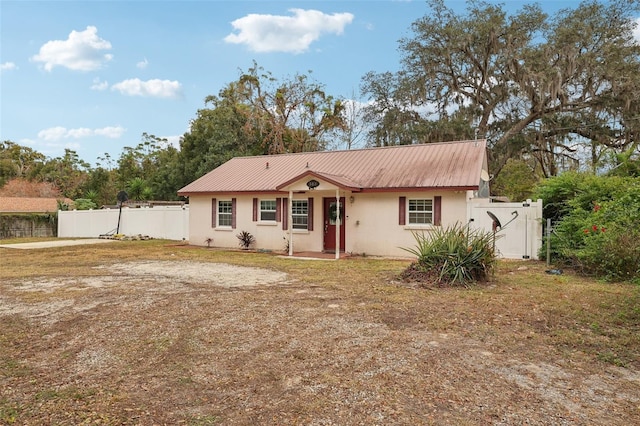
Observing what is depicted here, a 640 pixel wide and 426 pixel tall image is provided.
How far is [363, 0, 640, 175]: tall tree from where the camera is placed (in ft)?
68.1

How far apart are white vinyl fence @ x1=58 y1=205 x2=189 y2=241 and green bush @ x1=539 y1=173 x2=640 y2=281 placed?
51.1 feet

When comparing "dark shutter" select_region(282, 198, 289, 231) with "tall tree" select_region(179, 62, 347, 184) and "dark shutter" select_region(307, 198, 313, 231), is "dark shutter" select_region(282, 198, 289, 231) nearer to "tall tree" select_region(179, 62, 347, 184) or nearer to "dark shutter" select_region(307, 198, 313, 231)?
"dark shutter" select_region(307, 198, 313, 231)

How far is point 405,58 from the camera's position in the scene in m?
25.2

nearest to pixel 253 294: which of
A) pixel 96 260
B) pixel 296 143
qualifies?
pixel 96 260

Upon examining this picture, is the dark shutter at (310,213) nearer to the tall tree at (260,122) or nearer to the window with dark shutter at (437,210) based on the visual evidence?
the window with dark shutter at (437,210)

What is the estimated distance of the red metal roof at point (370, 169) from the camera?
13156 millimetres

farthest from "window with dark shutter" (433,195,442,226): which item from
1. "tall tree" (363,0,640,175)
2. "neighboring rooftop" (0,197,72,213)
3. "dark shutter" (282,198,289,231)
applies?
"neighboring rooftop" (0,197,72,213)

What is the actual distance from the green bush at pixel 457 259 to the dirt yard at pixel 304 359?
59 cm

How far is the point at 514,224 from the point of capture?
12.2 metres

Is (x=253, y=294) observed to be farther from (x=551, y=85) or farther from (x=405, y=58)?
(x=405, y=58)

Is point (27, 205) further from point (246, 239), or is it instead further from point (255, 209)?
point (255, 209)

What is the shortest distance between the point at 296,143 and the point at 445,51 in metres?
11.4

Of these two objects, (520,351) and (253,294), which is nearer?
(520,351)

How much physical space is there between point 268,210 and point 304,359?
11.8 meters
